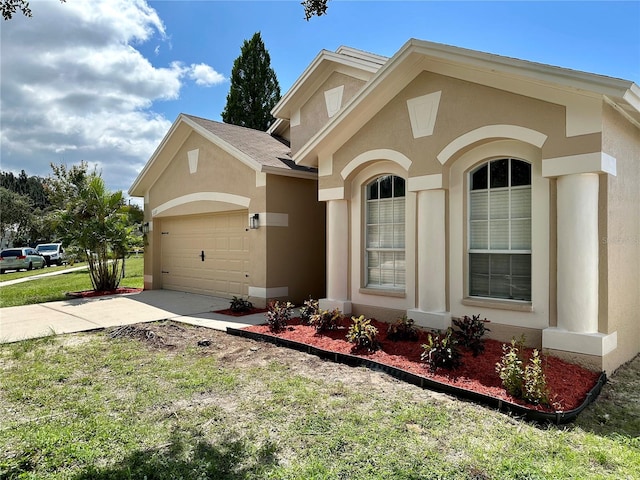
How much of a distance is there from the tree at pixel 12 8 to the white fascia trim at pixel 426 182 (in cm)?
604

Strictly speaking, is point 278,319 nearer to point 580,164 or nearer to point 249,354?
point 249,354

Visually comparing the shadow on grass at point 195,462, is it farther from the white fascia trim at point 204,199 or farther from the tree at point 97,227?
the tree at point 97,227

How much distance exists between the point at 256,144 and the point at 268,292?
4605mm

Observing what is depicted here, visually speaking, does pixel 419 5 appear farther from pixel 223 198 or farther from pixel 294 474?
pixel 294 474

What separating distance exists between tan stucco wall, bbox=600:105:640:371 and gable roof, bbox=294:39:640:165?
398 millimetres

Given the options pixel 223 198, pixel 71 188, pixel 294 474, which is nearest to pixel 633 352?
pixel 294 474

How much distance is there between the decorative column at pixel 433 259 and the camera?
23.9 feet

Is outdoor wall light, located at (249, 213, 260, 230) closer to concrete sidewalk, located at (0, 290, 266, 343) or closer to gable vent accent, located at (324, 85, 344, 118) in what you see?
concrete sidewalk, located at (0, 290, 266, 343)

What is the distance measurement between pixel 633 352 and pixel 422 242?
150 inches

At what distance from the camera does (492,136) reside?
664cm

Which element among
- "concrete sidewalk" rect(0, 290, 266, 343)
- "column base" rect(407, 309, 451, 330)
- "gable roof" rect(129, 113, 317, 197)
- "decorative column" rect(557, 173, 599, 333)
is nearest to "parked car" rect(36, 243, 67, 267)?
"gable roof" rect(129, 113, 317, 197)

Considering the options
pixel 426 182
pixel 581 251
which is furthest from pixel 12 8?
pixel 581 251

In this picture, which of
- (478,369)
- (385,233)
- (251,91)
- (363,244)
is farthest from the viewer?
(251,91)

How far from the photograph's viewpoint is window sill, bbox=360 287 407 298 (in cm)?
794
